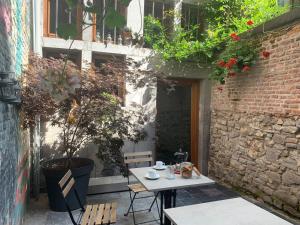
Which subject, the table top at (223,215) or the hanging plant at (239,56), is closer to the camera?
the table top at (223,215)

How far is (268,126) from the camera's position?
4.50 meters

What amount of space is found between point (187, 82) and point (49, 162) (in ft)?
12.0

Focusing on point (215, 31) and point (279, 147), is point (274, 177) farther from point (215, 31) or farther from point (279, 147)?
point (215, 31)

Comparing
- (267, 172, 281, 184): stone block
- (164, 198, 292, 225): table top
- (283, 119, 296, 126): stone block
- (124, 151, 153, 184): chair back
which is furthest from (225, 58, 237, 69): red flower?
(164, 198, 292, 225): table top

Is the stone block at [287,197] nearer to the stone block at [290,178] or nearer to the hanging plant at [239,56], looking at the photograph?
the stone block at [290,178]

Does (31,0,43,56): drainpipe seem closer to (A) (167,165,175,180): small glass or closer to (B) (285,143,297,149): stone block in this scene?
(A) (167,165,175,180): small glass

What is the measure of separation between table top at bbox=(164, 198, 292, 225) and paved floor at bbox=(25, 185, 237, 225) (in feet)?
6.02

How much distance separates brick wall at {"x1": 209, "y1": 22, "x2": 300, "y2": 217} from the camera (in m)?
4.00

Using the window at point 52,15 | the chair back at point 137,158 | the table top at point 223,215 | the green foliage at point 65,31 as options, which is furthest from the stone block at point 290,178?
the window at point 52,15

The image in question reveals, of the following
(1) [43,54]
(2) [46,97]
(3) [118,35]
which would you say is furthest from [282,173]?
(1) [43,54]

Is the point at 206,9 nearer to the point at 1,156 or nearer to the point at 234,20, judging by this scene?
the point at 234,20

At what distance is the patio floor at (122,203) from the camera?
3.98 m

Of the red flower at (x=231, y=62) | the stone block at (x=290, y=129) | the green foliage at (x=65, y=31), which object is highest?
the red flower at (x=231, y=62)

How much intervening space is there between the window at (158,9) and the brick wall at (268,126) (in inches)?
86.5
